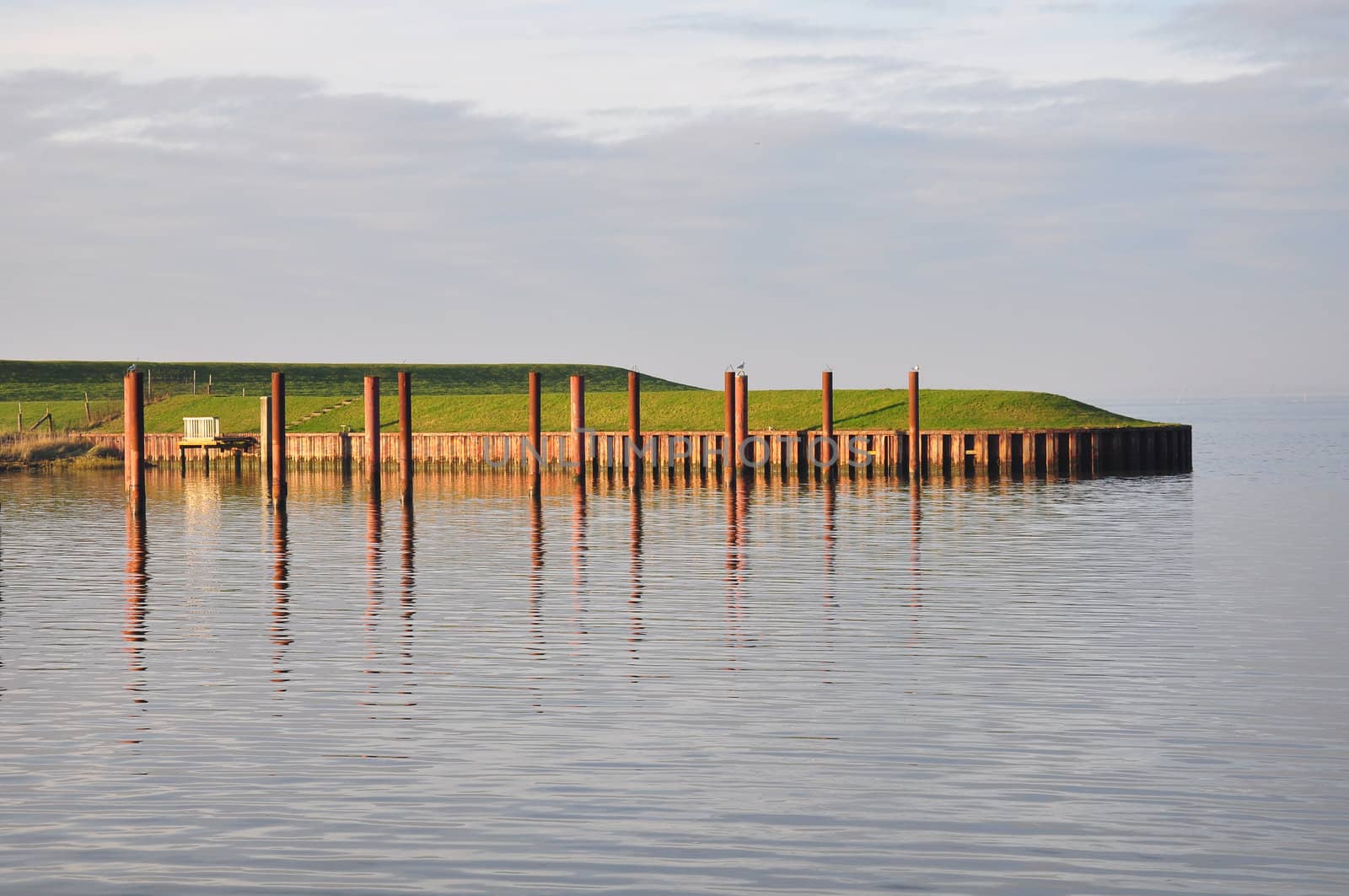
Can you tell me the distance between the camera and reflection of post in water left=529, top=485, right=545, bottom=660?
22.4m

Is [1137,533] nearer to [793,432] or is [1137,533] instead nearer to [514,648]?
[514,648]

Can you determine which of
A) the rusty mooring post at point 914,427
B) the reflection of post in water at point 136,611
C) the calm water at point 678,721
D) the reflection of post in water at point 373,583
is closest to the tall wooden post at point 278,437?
the reflection of post in water at point 373,583

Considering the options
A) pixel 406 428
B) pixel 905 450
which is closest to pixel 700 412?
pixel 905 450

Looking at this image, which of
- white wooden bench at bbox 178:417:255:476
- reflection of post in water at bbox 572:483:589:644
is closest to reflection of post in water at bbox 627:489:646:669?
reflection of post in water at bbox 572:483:589:644

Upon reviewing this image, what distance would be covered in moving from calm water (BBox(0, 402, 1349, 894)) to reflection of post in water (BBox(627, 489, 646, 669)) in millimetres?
172

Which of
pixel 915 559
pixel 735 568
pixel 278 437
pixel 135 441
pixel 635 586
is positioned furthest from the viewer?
pixel 278 437

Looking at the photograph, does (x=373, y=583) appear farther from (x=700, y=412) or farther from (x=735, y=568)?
(x=700, y=412)

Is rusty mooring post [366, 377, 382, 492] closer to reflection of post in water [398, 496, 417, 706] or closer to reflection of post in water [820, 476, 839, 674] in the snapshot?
reflection of post in water [398, 496, 417, 706]

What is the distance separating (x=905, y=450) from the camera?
72125 mm

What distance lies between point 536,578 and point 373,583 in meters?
3.07

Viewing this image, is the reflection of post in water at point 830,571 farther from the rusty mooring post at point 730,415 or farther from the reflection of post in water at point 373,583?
the rusty mooring post at point 730,415

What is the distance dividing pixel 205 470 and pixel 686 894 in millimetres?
75715

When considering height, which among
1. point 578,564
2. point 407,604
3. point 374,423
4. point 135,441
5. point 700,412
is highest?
point 700,412

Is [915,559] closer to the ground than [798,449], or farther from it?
closer to the ground
